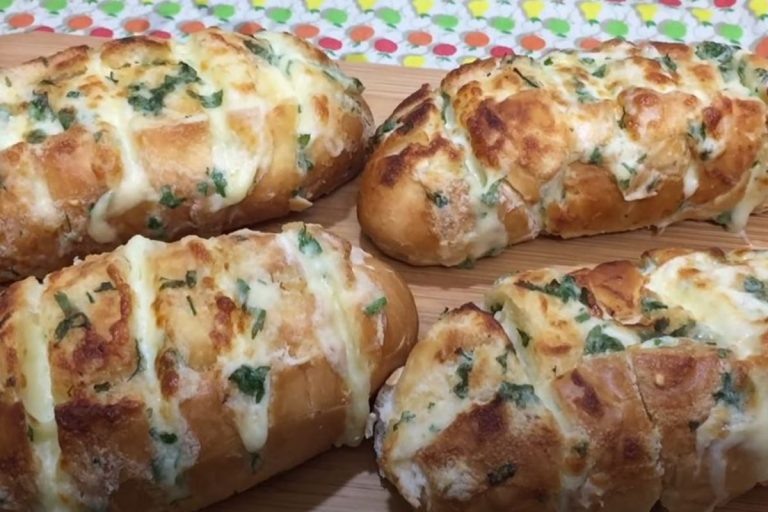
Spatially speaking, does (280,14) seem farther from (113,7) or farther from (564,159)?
(564,159)

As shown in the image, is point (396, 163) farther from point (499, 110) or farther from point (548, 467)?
point (548, 467)

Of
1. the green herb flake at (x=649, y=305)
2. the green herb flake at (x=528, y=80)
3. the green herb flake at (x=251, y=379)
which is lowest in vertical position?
the green herb flake at (x=251, y=379)

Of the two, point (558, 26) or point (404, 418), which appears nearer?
point (404, 418)

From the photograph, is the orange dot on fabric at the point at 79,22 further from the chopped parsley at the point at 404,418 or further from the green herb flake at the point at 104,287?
the chopped parsley at the point at 404,418

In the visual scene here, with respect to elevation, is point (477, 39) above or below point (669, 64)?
below

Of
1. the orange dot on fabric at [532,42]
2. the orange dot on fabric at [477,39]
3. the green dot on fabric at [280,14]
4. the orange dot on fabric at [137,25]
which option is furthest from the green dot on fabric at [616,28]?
the orange dot on fabric at [137,25]

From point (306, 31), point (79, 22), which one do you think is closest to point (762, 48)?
point (306, 31)
